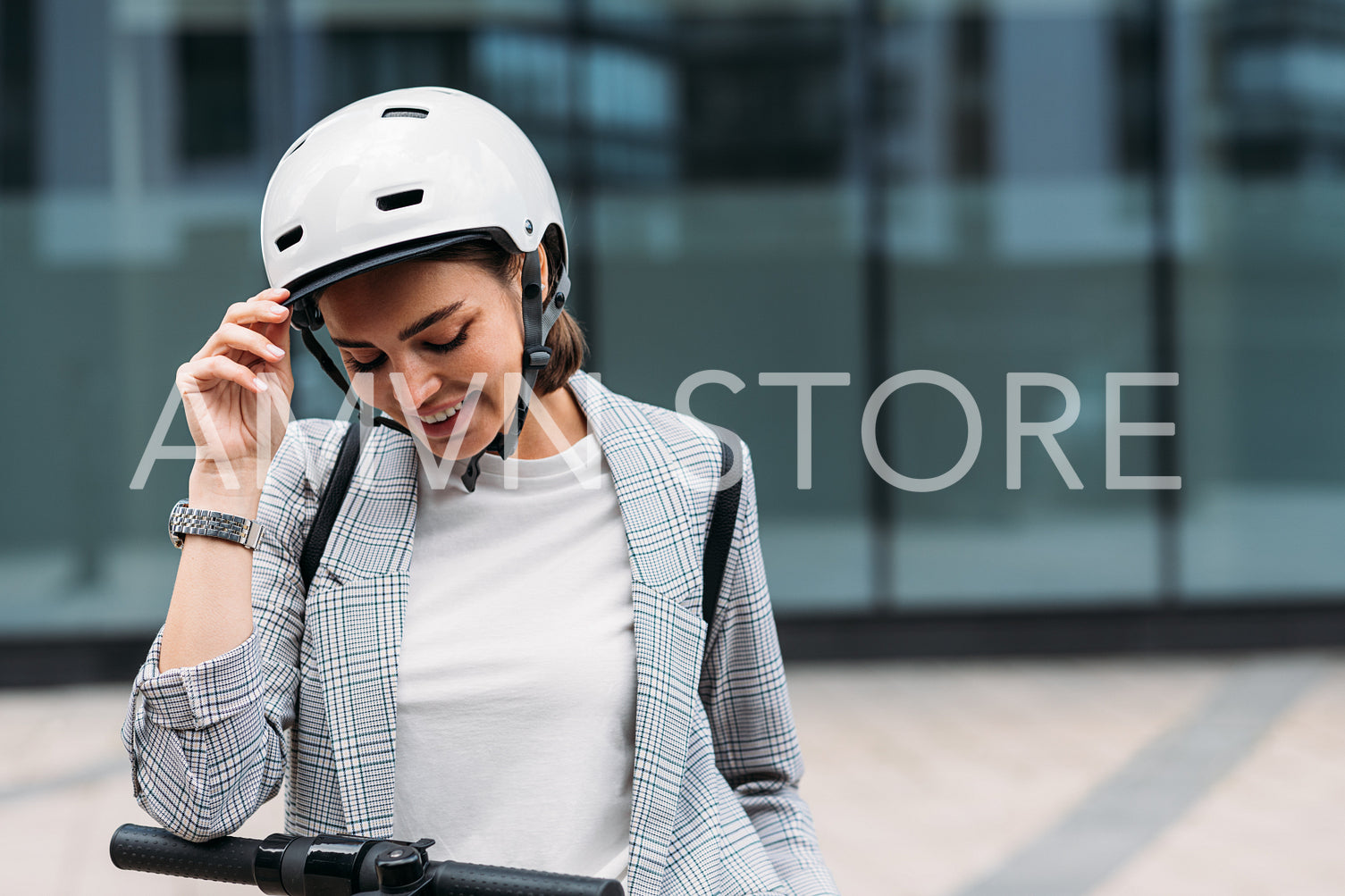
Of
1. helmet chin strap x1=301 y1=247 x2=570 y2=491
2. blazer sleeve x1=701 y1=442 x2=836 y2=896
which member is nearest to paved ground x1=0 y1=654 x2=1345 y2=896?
blazer sleeve x1=701 y1=442 x2=836 y2=896

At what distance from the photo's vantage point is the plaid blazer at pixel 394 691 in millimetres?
1354

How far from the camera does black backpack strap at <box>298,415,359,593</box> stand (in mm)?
1554

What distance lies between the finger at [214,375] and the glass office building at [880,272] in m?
6.00

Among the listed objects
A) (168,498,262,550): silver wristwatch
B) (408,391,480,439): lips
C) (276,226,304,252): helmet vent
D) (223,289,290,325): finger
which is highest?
(276,226,304,252): helmet vent

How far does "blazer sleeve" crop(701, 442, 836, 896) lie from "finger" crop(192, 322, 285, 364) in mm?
622

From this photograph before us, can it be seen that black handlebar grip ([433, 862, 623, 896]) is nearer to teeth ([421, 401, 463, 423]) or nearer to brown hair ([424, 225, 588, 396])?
teeth ([421, 401, 463, 423])

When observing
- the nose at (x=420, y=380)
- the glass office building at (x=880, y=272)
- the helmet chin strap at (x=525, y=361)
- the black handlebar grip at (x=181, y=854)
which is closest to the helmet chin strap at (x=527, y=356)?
the helmet chin strap at (x=525, y=361)

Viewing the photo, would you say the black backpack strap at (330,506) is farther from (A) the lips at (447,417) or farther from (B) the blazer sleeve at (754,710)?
(B) the blazer sleeve at (754,710)

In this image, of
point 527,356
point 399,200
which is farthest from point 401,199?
point 527,356

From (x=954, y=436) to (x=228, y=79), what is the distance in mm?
4674

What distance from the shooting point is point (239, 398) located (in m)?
1.46

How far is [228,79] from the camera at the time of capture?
724 centimetres

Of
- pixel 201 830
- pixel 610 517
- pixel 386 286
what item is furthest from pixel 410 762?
pixel 386 286

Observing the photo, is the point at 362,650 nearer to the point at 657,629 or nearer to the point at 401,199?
the point at 657,629
